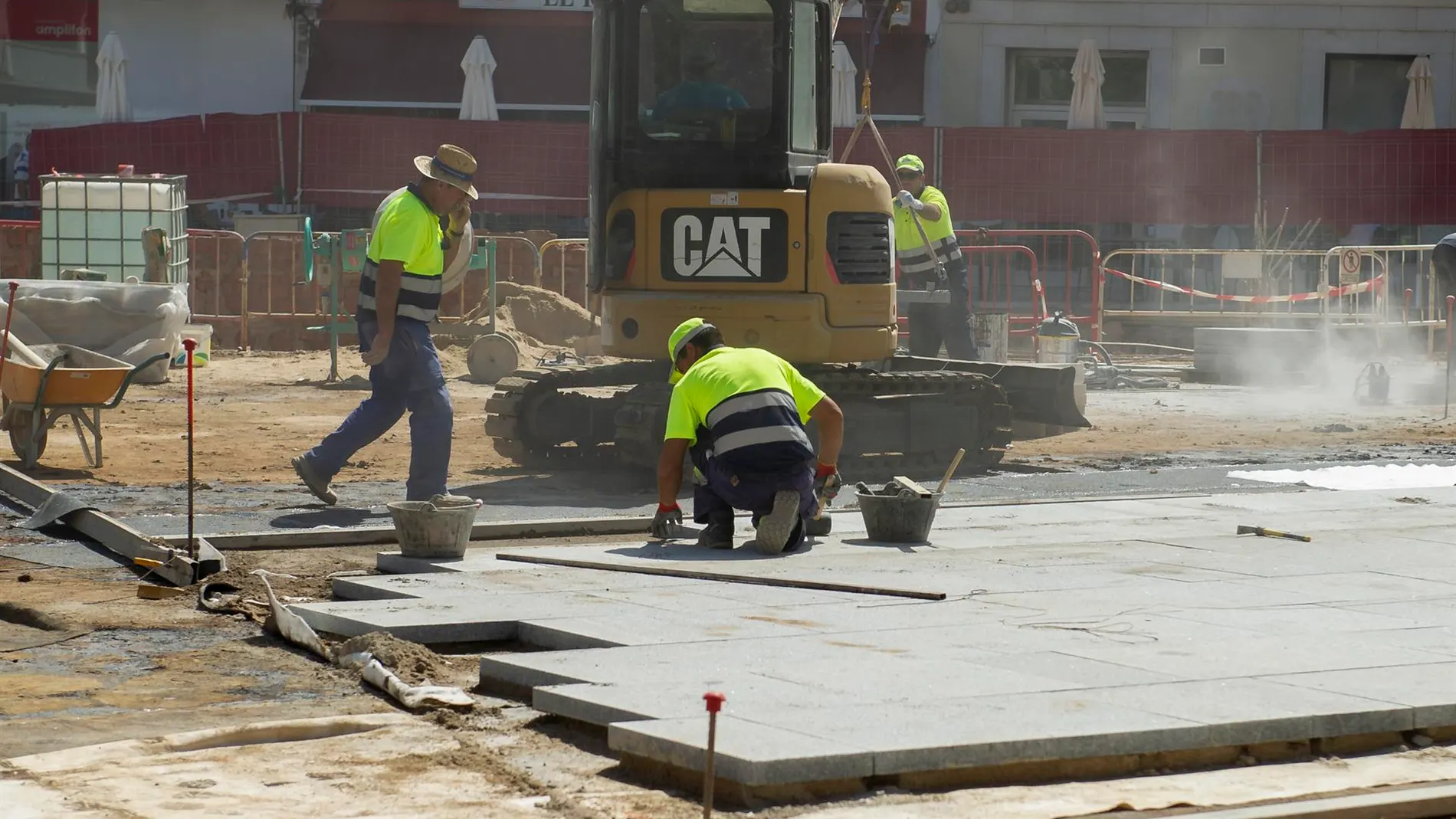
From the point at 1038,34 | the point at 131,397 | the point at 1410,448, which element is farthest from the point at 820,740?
the point at 1038,34

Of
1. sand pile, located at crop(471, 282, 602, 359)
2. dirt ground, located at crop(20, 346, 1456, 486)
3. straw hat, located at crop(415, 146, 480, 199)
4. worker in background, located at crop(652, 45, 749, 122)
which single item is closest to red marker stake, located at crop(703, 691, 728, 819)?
straw hat, located at crop(415, 146, 480, 199)

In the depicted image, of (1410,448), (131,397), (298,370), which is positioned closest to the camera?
(1410,448)

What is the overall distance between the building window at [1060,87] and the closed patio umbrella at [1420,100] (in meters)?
4.47

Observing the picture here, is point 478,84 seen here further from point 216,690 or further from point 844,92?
point 216,690

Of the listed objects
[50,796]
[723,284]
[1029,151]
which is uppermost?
[1029,151]

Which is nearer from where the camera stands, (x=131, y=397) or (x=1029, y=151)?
(x=131, y=397)

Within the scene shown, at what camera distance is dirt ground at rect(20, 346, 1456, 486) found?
13.8 meters

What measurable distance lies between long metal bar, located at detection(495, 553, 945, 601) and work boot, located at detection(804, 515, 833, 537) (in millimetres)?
1397

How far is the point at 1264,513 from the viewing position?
39.3 feet

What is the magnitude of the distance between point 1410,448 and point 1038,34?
2041 centimetres

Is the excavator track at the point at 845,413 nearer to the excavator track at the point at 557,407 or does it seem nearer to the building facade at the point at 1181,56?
the excavator track at the point at 557,407

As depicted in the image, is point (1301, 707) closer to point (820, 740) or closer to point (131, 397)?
point (820, 740)

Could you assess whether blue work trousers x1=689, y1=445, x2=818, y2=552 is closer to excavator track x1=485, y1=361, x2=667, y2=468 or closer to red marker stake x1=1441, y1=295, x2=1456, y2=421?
excavator track x1=485, y1=361, x2=667, y2=468

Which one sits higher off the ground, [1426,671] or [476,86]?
[476,86]
